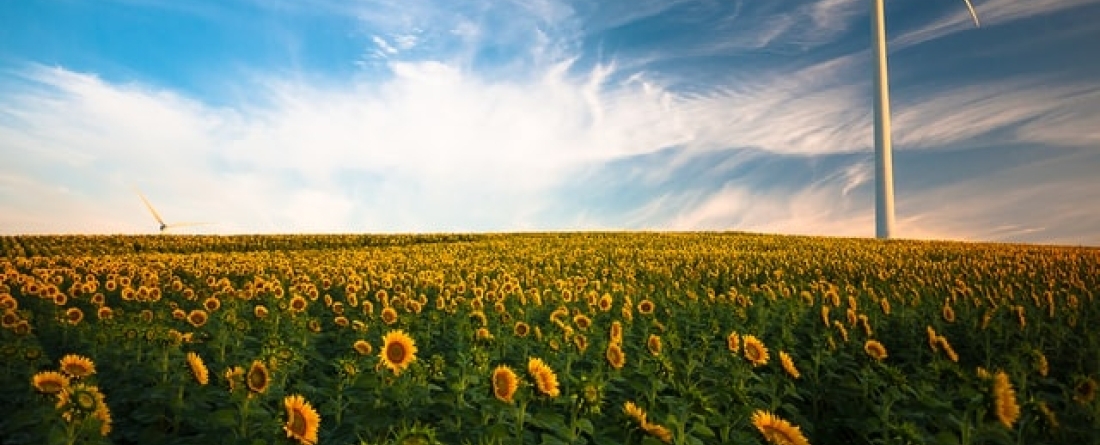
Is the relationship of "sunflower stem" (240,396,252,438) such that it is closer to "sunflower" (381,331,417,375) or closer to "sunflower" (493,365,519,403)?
"sunflower" (381,331,417,375)

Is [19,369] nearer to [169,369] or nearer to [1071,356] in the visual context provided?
[169,369]

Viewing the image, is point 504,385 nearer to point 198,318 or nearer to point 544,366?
point 544,366

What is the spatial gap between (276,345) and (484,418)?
2.47m

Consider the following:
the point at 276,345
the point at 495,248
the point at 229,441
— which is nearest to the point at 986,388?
the point at 229,441

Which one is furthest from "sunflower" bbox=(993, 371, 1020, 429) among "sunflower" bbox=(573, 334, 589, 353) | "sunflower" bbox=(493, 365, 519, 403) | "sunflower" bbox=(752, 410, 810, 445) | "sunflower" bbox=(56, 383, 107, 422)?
"sunflower" bbox=(56, 383, 107, 422)

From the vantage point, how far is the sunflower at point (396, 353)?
5.59 m

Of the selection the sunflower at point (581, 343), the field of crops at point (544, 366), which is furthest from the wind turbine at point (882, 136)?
the sunflower at point (581, 343)

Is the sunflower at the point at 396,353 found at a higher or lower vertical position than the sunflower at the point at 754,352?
lower

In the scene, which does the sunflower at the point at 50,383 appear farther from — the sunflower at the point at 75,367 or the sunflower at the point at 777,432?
the sunflower at the point at 777,432

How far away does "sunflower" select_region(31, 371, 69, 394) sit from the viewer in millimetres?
4930

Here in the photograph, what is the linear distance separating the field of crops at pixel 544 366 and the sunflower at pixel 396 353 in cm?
2

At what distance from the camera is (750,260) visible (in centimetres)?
2238

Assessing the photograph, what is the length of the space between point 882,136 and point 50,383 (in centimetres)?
4473

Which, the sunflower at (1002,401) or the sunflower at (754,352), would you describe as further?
the sunflower at (754,352)
